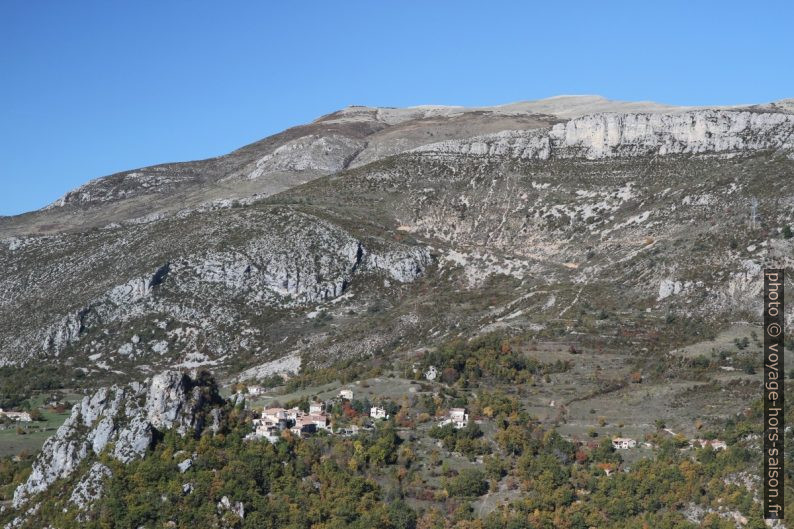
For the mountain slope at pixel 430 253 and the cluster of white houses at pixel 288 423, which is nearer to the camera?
the cluster of white houses at pixel 288 423

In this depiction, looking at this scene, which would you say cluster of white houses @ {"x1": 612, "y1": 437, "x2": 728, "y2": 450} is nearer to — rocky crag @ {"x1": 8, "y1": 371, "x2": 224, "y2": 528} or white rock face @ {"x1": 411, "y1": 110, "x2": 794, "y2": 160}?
rocky crag @ {"x1": 8, "y1": 371, "x2": 224, "y2": 528}

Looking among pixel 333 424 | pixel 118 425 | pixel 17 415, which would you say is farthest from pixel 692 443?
pixel 17 415

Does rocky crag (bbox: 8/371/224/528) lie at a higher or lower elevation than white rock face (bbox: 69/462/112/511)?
higher

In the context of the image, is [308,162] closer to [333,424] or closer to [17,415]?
[17,415]

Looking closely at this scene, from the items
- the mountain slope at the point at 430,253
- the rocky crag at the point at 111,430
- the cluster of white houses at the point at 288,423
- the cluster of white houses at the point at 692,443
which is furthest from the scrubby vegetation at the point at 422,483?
the mountain slope at the point at 430,253

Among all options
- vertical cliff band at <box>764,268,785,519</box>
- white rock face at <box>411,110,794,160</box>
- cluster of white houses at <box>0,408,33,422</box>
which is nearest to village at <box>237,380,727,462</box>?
vertical cliff band at <box>764,268,785,519</box>

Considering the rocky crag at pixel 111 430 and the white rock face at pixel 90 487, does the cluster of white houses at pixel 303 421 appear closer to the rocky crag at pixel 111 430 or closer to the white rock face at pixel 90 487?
the rocky crag at pixel 111 430
